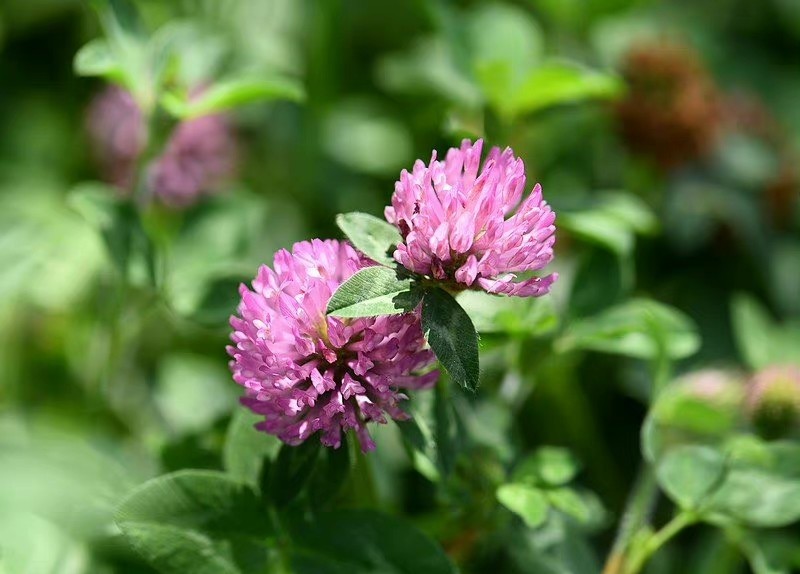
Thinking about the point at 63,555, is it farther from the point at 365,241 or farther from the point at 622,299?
the point at 622,299

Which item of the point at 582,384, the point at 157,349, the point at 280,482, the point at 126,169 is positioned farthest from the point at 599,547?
the point at 126,169

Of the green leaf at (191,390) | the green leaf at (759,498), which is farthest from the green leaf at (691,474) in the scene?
the green leaf at (191,390)

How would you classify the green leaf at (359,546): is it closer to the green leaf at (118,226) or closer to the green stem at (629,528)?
the green stem at (629,528)

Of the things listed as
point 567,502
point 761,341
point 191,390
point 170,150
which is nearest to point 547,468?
point 567,502

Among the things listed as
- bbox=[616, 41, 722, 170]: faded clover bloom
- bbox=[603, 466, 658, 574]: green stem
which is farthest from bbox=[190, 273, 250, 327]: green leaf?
bbox=[616, 41, 722, 170]: faded clover bloom

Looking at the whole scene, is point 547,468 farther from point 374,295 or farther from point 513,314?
point 374,295

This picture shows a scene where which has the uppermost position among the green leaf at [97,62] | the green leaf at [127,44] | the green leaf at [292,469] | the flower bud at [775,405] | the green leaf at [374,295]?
the green leaf at [127,44]

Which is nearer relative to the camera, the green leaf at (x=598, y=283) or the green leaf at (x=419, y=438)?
the green leaf at (x=419, y=438)

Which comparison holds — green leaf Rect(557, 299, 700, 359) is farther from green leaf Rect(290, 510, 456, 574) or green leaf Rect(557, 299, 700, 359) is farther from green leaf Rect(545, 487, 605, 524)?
green leaf Rect(290, 510, 456, 574)
